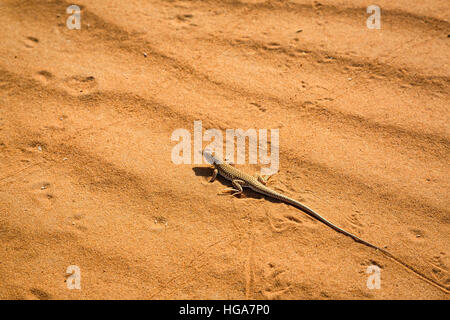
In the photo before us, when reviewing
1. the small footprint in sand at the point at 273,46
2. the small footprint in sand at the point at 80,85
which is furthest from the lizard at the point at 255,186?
the small footprint in sand at the point at 273,46

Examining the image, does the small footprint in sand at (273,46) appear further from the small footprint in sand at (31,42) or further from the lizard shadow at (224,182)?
the small footprint in sand at (31,42)

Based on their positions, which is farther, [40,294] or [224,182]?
[224,182]

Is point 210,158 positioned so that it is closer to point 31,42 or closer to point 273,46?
point 273,46

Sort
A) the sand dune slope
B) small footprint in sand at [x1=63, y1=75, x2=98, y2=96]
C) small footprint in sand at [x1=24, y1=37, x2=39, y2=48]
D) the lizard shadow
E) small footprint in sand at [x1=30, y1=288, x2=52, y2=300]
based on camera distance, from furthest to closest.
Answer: small footprint in sand at [x1=24, y1=37, x2=39, y2=48]
small footprint in sand at [x1=63, y1=75, x2=98, y2=96]
the lizard shadow
the sand dune slope
small footprint in sand at [x1=30, y1=288, x2=52, y2=300]

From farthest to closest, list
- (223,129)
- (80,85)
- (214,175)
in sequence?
(80,85) → (223,129) → (214,175)

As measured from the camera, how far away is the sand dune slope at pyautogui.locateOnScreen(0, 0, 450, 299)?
3.39 meters

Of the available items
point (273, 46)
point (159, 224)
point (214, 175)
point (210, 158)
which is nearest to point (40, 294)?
point (159, 224)

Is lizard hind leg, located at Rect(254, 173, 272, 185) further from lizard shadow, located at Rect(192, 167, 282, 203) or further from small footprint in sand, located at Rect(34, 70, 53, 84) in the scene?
small footprint in sand, located at Rect(34, 70, 53, 84)

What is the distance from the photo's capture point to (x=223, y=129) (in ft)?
14.4

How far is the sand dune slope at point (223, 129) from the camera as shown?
3395mm

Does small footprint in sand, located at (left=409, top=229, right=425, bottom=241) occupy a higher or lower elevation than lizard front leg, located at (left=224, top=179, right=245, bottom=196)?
lower

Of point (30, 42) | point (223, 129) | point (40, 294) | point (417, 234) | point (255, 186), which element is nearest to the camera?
point (40, 294)

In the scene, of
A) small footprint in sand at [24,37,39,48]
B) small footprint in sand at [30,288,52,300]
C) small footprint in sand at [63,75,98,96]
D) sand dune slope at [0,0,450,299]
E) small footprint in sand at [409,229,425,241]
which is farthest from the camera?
small footprint in sand at [24,37,39,48]

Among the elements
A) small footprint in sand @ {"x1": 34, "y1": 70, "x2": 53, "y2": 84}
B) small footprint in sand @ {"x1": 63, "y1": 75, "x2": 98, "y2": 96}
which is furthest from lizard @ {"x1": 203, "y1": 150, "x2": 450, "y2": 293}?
small footprint in sand @ {"x1": 34, "y1": 70, "x2": 53, "y2": 84}
